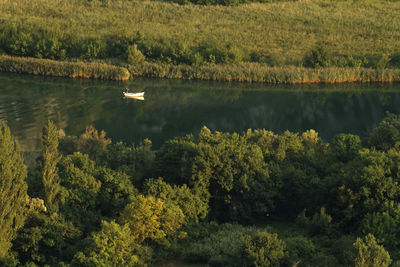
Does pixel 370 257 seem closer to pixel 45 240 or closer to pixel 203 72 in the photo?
pixel 45 240

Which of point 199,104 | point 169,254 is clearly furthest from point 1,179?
point 199,104

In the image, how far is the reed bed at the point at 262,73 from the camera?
72.6m

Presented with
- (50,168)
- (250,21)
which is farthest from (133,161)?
(250,21)

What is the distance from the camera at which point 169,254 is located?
2622cm

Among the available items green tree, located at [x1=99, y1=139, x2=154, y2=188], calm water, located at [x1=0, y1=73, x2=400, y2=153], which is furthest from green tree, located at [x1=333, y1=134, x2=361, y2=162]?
calm water, located at [x1=0, y1=73, x2=400, y2=153]

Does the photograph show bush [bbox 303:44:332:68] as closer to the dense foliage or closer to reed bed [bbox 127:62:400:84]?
reed bed [bbox 127:62:400:84]

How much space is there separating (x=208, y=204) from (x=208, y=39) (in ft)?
181

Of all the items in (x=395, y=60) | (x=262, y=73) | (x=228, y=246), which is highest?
(x=228, y=246)

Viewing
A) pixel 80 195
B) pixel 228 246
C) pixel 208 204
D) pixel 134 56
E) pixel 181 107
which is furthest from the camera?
pixel 134 56

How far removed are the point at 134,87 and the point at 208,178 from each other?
38.6m

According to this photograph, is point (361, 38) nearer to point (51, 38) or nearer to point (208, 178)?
point (51, 38)

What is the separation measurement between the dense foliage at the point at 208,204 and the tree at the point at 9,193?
4cm

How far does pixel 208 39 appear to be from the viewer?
3312 inches

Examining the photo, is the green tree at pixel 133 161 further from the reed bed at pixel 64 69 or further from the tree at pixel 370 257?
the reed bed at pixel 64 69
